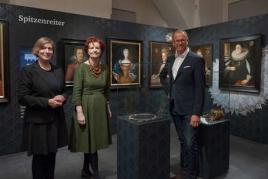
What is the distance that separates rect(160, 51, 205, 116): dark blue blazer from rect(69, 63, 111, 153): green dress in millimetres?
822

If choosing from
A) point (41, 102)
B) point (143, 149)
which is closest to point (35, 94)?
point (41, 102)

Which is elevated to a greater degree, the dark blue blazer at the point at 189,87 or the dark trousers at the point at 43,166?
the dark blue blazer at the point at 189,87

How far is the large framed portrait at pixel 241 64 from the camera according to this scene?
4504 mm

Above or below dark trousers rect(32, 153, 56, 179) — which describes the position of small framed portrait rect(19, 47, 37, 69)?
above

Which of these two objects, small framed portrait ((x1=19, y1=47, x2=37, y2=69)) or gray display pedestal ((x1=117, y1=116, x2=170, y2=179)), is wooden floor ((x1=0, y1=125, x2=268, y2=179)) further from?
small framed portrait ((x1=19, y1=47, x2=37, y2=69))

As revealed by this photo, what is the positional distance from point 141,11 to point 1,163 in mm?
5739

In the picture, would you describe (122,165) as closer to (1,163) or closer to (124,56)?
(1,163)

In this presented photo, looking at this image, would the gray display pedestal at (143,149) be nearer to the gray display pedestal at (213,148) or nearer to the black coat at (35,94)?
the gray display pedestal at (213,148)

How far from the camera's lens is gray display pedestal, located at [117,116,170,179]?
2510 millimetres

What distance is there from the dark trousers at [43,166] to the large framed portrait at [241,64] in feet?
11.8

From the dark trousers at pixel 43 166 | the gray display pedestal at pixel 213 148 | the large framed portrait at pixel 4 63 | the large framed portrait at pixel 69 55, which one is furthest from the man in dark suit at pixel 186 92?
the large framed portrait at pixel 4 63

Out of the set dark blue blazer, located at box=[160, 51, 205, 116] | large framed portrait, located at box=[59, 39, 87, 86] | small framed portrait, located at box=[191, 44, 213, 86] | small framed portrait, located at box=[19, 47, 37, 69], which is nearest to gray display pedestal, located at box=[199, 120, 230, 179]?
dark blue blazer, located at box=[160, 51, 205, 116]

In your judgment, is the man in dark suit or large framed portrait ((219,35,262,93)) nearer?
the man in dark suit

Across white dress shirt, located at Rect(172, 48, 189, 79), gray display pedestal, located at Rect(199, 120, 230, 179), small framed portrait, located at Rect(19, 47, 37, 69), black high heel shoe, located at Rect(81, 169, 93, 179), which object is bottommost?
black high heel shoe, located at Rect(81, 169, 93, 179)
